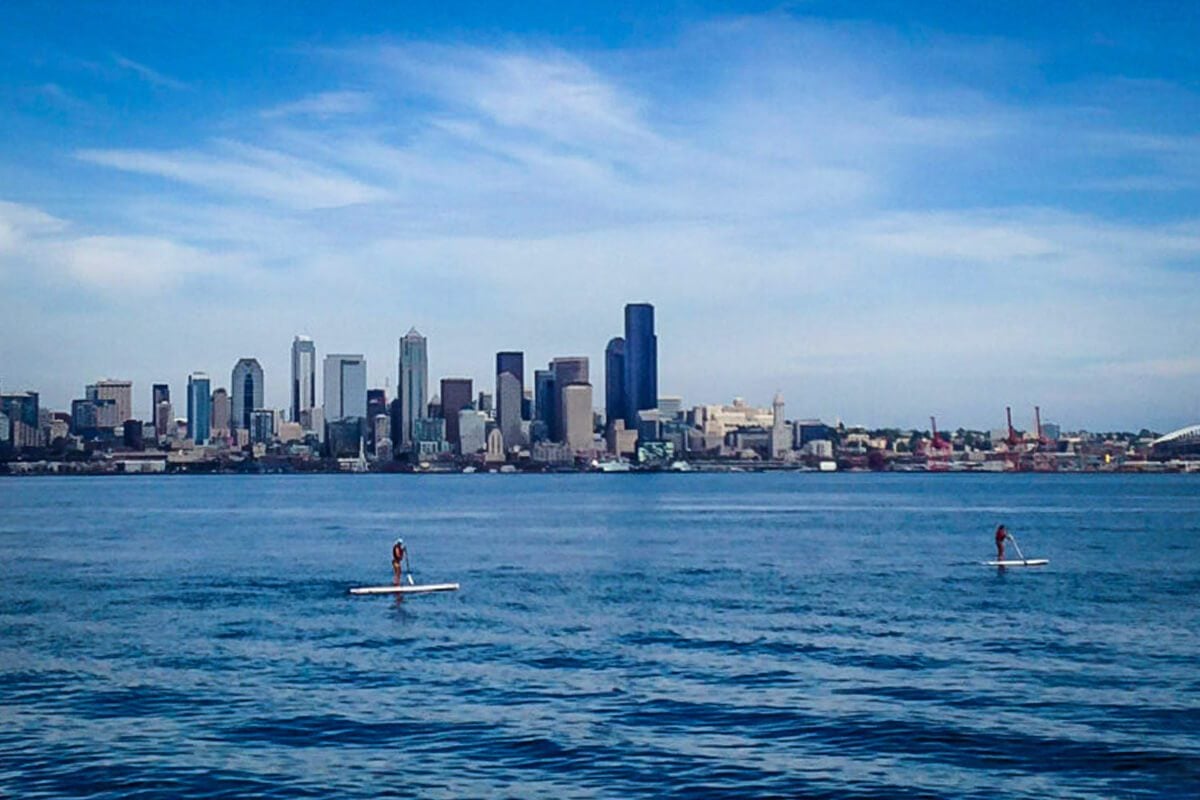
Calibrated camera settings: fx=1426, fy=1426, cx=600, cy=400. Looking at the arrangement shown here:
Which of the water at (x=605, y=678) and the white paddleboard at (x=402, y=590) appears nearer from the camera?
the water at (x=605, y=678)

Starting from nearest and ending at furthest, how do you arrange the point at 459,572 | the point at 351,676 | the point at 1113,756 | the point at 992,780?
the point at 992,780 < the point at 1113,756 < the point at 351,676 < the point at 459,572

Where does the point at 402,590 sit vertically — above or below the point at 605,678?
above

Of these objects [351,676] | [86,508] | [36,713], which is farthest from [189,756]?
[86,508]

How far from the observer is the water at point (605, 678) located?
83.3 ft

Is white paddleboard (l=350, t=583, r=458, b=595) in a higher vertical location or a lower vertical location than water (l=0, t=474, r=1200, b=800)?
higher

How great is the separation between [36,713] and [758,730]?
15.7m

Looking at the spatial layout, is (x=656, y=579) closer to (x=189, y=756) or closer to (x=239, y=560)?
(x=239, y=560)

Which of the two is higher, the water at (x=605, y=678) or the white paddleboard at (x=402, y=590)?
the white paddleboard at (x=402, y=590)

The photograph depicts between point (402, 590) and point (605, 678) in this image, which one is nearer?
point (605, 678)

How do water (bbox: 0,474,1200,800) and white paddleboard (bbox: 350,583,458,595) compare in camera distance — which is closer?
water (bbox: 0,474,1200,800)

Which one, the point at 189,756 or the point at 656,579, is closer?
the point at 189,756

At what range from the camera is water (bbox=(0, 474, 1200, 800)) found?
25.4 m

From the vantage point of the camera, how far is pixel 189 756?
2683 cm

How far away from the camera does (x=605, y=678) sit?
35250 millimetres
